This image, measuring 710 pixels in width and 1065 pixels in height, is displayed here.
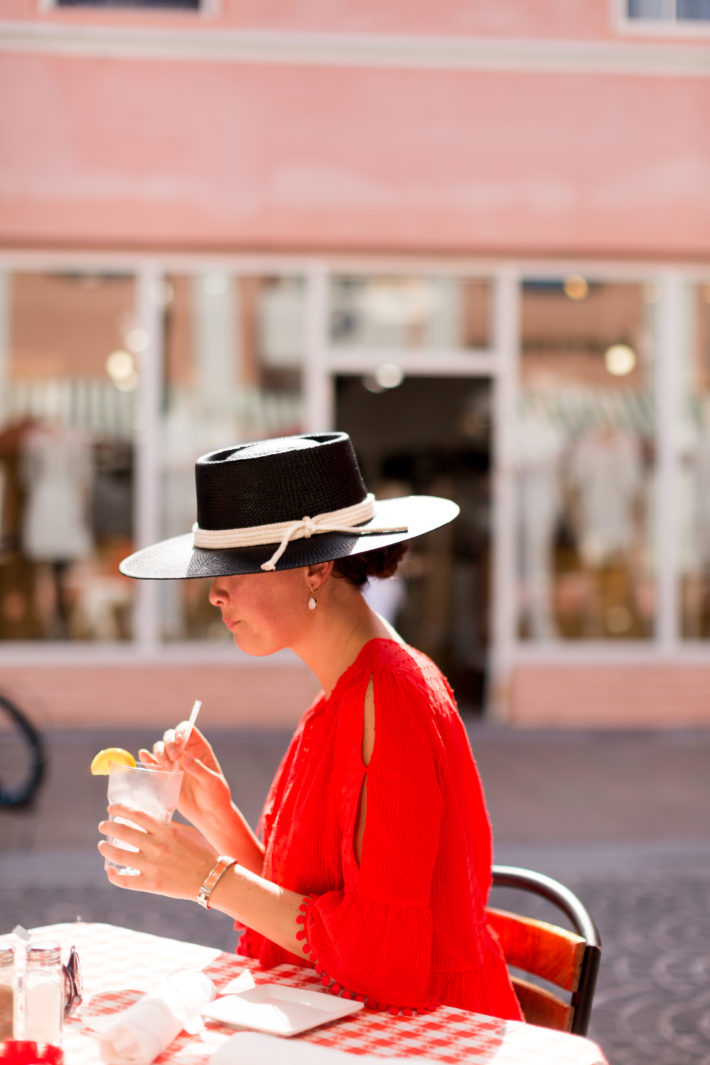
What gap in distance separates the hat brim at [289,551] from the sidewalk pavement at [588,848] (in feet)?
8.06

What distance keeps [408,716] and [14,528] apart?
27.9 ft

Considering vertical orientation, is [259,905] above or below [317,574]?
below

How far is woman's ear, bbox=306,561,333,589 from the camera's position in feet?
7.41

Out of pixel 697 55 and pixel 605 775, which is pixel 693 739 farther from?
pixel 697 55

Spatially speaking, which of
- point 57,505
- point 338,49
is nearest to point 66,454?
point 57,505

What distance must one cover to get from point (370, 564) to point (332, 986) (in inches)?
28.5

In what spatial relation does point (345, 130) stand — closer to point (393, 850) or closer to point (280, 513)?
point (280, 513)

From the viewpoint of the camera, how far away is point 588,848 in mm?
6625

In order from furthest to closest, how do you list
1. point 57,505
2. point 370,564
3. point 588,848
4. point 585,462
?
1. point 585,462
2. point 57,505
3. point 588,848
4. point 370,564

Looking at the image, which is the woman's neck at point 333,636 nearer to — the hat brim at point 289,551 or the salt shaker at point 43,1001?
the hat brim at point 289,551

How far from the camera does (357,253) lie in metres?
10.1

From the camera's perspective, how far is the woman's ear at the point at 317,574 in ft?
7.41

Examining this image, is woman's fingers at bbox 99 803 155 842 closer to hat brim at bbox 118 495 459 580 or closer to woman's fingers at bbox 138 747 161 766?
woman's fingers at bbox 138 747 161 766

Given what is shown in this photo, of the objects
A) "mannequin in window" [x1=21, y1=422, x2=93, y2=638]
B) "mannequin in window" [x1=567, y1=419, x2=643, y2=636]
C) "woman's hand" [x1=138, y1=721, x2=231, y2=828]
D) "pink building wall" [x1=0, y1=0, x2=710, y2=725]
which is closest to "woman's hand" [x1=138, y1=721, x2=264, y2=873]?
"woman's hand" [x1=138, y1=721, x2=231, y2=828]
